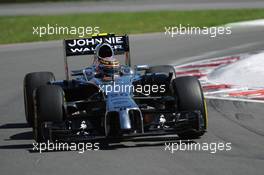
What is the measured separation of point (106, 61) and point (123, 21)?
21194 mm

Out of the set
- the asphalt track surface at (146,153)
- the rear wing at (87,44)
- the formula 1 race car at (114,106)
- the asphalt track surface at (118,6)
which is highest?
the asphalt track surface at (118,6)

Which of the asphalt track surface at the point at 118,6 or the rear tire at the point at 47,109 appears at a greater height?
the asphalt track surface at the point at 118,6

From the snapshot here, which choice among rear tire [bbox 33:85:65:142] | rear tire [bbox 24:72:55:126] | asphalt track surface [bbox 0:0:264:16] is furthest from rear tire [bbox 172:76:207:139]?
asphalt track surface [bbox 0:0:264:16]

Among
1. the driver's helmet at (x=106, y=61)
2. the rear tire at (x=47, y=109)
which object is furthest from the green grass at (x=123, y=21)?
the rear tire at (x=47, y=109)

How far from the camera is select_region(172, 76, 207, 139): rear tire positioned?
10.7 m

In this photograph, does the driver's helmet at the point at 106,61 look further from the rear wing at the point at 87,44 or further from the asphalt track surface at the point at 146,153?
the asphalt track surface at the point at 146,153

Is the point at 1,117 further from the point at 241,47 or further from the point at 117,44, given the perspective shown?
the point at 241,47

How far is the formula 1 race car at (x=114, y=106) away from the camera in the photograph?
1039 cm

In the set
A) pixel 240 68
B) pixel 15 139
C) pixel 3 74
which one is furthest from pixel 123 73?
pixel 3 74

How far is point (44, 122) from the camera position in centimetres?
1057

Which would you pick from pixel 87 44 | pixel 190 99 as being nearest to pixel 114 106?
pixel 190 99

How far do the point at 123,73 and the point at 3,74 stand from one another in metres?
8.65

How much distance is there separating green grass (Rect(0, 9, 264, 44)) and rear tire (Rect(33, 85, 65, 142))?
17.5m

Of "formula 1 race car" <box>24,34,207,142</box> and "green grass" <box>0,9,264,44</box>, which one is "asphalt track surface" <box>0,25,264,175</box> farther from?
"green grass" <box>0,9,264,44</box>
